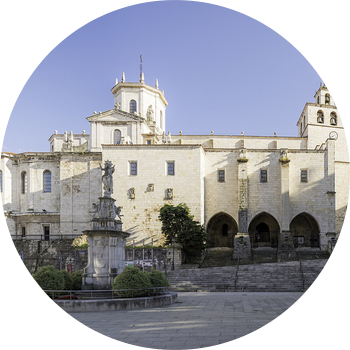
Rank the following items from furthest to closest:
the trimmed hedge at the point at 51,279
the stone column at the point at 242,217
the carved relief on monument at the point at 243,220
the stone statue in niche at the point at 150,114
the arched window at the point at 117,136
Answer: the stone statue in niche at the point at 150,114, the arched window at the point at 117,136, the carved relief on monument at the point at 243,220, the stone column at the point at 242,217, the trimmed hedge at the point at 51,279

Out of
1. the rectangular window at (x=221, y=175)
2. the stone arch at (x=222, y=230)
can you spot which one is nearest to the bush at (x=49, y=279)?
the stone arch at (x=222, y=230)

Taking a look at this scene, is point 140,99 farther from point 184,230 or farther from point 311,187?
point 311,187

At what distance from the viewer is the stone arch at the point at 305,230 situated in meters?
43.7

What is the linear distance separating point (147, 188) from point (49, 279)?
23.2 m

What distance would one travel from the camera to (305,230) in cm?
4459

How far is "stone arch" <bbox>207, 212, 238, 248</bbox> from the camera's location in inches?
1729

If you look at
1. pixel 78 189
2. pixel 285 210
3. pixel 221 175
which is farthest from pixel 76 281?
pixel 285 210

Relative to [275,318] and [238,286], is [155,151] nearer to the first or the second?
[238,286]

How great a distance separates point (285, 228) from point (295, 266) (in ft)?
36.2

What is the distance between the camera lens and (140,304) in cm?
1695

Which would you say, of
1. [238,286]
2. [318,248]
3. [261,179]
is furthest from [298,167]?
[238,286]

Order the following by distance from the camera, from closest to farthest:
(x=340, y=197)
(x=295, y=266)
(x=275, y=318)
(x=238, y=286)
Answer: (x=275, y=318) < (x=238, y=286) < (x=295, y=266) < (x=340, y=197)

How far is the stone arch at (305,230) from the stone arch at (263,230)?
1.57 meters

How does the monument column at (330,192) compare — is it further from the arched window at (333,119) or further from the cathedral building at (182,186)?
the arched window at (333,119)
